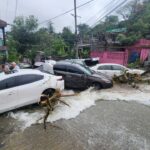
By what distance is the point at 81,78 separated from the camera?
1161 cm

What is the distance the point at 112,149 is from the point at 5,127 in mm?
3693

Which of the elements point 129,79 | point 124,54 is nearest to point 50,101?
point 129,79

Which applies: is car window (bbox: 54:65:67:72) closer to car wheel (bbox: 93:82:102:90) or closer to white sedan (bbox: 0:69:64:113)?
car wheel (bbox: 93:82:102:90)

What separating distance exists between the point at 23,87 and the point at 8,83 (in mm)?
574

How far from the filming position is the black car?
11.5m

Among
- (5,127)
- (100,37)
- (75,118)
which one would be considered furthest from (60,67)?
(100,37)

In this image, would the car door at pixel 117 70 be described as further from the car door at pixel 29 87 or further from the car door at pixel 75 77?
the car door at pixel 29 87

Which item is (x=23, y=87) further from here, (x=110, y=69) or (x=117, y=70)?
(x=117, y=70)

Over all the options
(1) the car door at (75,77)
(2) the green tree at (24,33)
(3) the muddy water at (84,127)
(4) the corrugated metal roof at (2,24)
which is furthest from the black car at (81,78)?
(2) the green tree at (24,33)

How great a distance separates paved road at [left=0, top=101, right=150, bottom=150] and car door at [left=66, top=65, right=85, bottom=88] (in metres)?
3.31

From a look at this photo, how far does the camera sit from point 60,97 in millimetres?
9273

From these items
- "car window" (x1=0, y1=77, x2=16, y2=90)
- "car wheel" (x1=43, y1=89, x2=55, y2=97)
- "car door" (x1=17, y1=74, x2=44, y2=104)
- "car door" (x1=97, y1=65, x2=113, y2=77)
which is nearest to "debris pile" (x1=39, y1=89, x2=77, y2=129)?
"car wheel" (x1=43, y1=89, x2=55, y2=97)

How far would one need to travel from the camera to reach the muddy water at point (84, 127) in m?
5.89

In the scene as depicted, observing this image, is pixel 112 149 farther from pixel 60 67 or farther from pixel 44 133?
pixel 60 67
